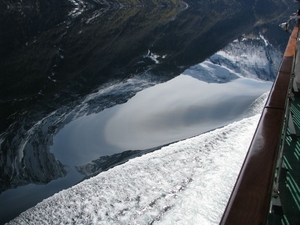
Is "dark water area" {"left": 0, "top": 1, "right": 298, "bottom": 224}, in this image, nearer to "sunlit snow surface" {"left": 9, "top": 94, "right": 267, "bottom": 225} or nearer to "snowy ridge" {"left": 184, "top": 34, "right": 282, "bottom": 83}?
"snowy ridge" {"left": 184, "top": 34, "right": 282, "bottom": 83}

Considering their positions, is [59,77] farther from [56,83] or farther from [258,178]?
[258,178]

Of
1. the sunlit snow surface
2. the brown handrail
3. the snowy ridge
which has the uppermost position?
the snowy ridge

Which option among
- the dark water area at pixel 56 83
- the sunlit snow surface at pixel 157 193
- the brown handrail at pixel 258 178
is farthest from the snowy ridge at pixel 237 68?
the brown handrail at pixel 258 178

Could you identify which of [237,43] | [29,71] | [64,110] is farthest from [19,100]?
[237,43]

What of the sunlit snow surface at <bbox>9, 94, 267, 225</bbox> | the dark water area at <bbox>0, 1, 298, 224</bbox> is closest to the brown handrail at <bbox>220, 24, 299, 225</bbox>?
the sunlit snow surface at <bbox>9, 94, 267, 225</bbox>

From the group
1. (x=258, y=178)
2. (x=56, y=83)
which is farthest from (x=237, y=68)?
(x=258, y=178)

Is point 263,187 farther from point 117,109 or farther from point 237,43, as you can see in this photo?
point 237,43
